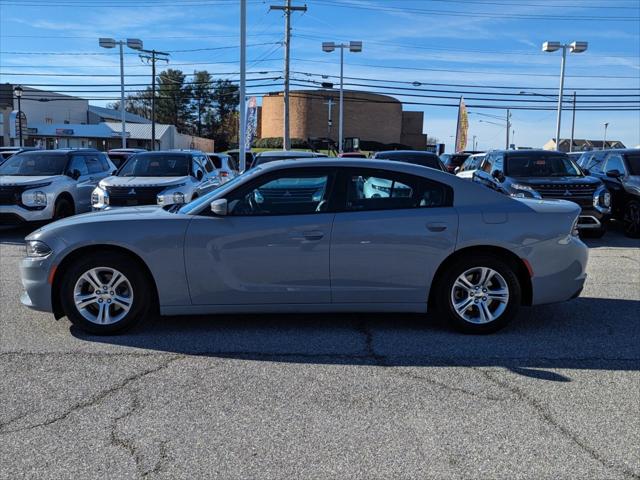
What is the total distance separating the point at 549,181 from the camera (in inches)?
449

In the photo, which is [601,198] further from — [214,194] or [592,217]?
[214,194]

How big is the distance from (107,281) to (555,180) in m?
9.22

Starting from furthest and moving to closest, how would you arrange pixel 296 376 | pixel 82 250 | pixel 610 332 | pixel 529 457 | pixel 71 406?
pixel 610 332 < pixel 82 250 < pixel 296 376 < pixel 71 406 < pixel 529 457

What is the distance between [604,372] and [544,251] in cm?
123

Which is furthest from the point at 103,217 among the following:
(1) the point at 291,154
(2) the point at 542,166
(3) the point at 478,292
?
(2) the point at 542,166

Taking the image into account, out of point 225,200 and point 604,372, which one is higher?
point 225,200

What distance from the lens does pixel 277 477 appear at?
302cm

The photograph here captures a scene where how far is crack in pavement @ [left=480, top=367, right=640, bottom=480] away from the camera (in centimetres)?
314

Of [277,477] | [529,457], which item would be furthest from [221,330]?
[529,457]

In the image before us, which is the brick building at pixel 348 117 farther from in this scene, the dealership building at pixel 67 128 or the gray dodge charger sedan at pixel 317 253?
the gray dodge charger sedan at pixel 317 253

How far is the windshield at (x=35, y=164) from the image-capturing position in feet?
40.4

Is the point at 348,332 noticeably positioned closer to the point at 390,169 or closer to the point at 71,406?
the point at 390,169

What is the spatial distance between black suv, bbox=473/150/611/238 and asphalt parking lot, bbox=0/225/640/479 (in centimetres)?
562

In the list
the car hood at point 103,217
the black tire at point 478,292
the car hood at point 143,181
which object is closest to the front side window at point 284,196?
the car hood at point 103,217
